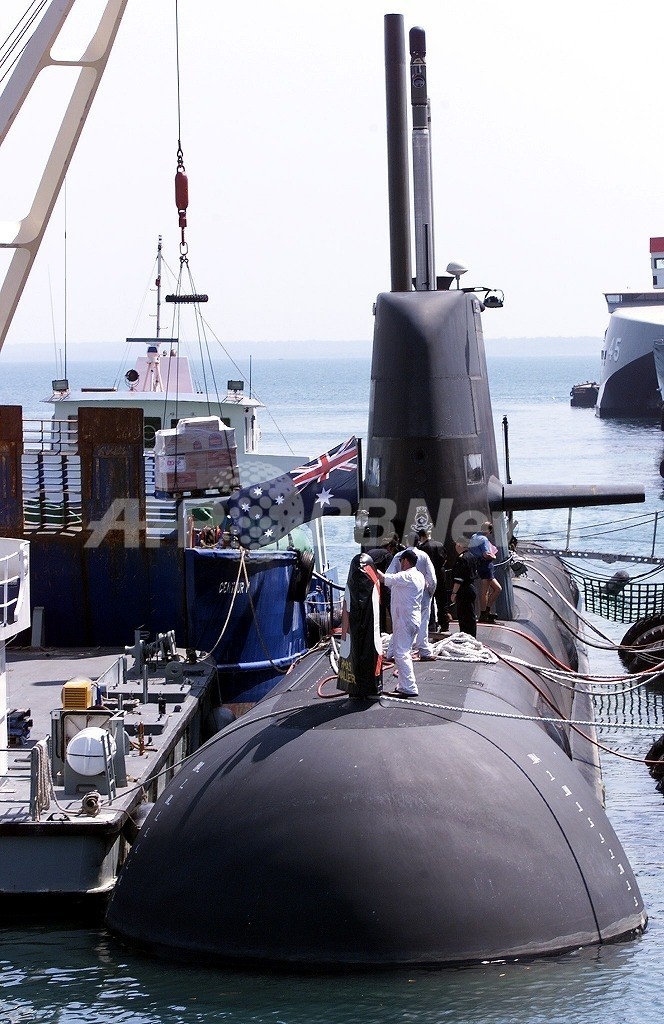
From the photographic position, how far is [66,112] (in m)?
21.4

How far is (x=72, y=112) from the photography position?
21.3m

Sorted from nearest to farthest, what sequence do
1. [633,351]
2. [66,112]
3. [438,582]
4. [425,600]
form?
1. [425,600]
2. [438,582]
3. [66,112]
4. [633,351]

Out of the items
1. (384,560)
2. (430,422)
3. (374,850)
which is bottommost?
(374,850)

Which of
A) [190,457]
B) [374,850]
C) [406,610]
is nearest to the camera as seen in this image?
[374,850]

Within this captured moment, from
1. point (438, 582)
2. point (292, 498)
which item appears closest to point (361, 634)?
point (438, 582)

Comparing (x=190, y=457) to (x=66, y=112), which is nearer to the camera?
(x=66, y=112)

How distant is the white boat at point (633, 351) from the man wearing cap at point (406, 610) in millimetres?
103586

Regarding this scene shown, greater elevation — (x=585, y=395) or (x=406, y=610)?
(x=585, y=395)

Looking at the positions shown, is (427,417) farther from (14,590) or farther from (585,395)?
(585,395)

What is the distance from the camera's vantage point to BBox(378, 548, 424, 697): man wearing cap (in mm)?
14328

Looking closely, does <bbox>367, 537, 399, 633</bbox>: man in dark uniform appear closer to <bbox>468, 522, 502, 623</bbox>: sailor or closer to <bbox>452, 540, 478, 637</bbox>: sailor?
<bbox>452, 540, 478, 637</bbox>: sailor

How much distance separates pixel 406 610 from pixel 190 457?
34.0 feet

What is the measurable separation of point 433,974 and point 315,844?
1.40m

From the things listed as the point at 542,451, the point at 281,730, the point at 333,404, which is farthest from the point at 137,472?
the point at 333,404
